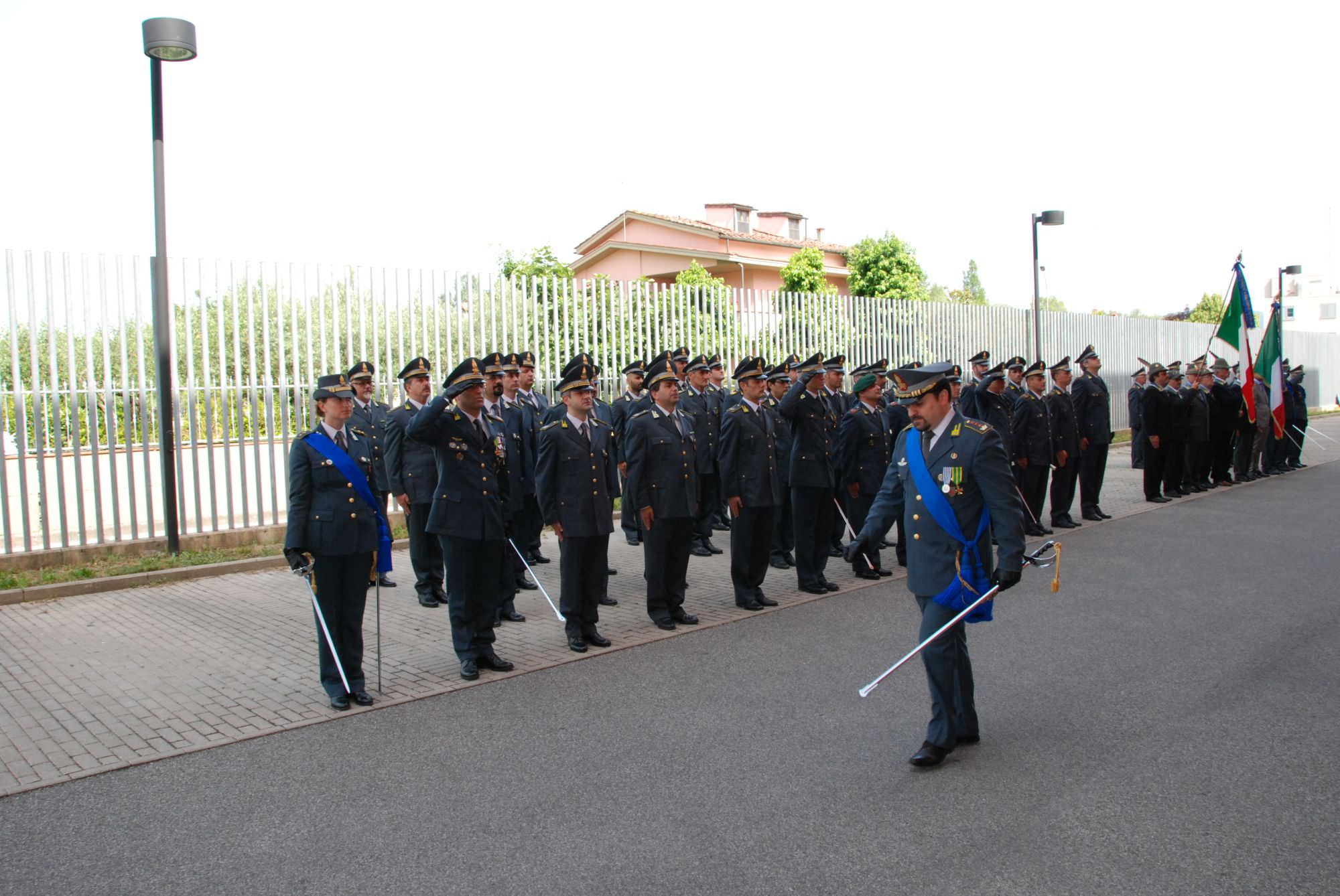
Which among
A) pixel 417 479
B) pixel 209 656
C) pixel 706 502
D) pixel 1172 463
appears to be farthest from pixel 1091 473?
pixel 209 656

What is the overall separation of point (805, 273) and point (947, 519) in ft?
91.6

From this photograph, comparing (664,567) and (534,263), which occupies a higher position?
(534,263)

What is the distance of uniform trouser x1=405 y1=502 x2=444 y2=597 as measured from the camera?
9.01 m

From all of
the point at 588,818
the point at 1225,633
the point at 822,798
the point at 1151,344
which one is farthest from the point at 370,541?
the point at 1151,344

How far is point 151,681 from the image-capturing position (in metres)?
6.59

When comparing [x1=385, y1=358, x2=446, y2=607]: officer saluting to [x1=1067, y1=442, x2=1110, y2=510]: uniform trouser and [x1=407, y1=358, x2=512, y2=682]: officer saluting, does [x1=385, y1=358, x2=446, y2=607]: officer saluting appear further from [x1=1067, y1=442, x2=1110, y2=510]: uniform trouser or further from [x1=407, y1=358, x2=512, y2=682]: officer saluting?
[x1=1067, y1=442, x2=1110, y2=510]: uniform trouser

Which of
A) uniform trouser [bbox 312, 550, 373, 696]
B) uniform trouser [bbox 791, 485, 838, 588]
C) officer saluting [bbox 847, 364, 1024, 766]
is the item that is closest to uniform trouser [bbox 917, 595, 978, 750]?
officer saluting [bbox 847, 364, 1024, 766]

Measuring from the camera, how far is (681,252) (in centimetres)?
3494

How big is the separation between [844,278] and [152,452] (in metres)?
33.7

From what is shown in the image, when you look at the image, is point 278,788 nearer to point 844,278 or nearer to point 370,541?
point 370,541

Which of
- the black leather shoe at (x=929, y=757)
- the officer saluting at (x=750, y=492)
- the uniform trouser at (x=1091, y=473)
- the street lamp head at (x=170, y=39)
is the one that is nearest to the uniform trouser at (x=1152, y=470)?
the uniform trouser at (x=1091, y=473)

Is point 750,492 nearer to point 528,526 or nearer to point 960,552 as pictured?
point 528,526

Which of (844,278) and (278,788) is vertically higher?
(844,278)

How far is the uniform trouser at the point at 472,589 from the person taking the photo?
6.64m
